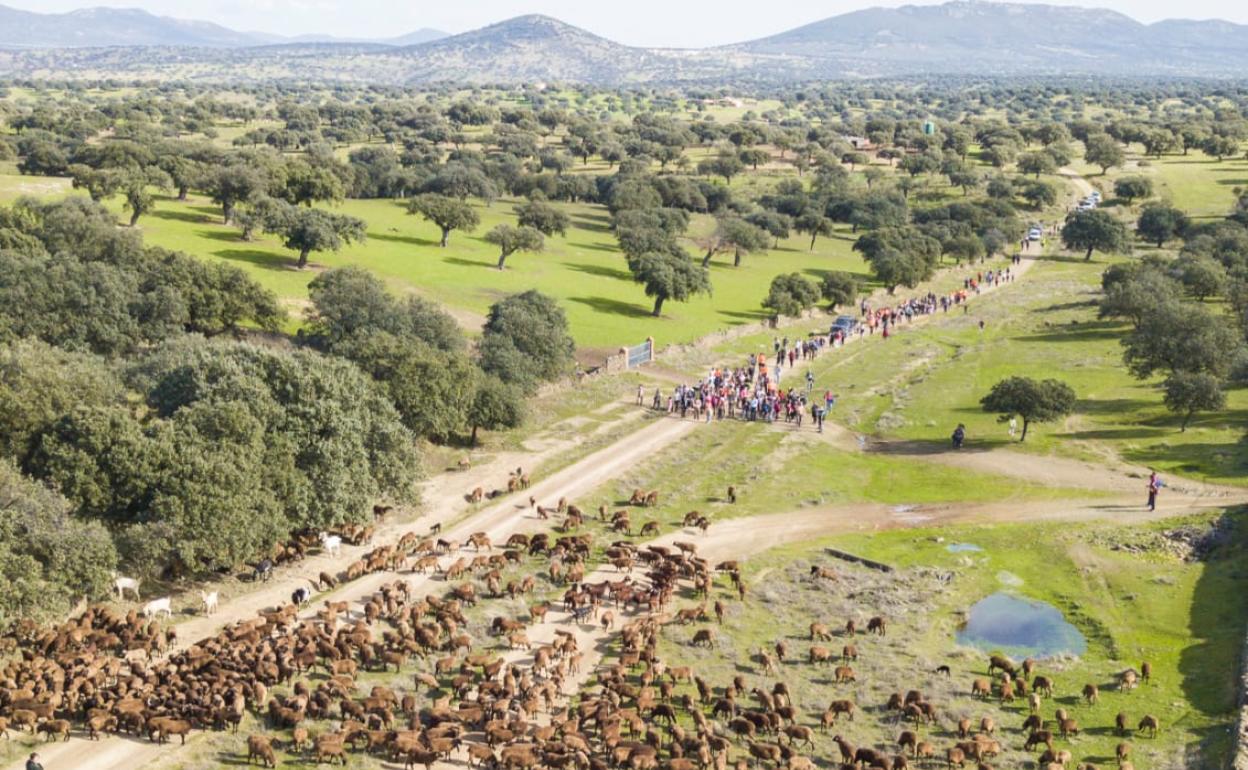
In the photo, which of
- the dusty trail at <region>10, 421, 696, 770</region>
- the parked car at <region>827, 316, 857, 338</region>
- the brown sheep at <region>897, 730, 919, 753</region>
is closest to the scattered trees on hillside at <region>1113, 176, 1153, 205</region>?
the parked car at <region>827, 316, 857, 338</region>

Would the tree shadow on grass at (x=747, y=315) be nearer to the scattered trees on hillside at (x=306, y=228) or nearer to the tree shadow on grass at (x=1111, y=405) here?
the tree shadow on grass at (x=1111, y=405)

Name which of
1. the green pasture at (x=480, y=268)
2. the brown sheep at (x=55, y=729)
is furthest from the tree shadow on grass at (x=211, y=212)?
the brown sheep at (x=55, y=729)

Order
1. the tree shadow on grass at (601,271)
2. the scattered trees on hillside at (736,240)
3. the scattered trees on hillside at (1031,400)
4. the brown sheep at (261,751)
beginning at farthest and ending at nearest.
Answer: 1. the scattered trees on hillside at (736,240)
2. the tree shadow on grass at (601,271)
3. the scattered trees on hillside at (1031,400)
4. the brown sheep at (261,751)

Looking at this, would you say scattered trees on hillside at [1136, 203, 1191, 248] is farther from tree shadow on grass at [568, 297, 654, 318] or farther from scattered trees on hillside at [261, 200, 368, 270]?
scattered trees on hillside at [261, 200, 368, 270]

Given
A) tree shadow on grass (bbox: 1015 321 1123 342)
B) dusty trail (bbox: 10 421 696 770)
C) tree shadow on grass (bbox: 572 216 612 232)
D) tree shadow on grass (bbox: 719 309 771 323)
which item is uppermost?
tree shadow on grass (bbox: 572 216 612 232)

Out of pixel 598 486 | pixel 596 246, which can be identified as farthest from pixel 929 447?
pixel 596 246

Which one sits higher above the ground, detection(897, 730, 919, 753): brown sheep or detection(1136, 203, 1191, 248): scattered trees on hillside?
detection(1136, 203, 1191, 248): scattered trees on hillside
